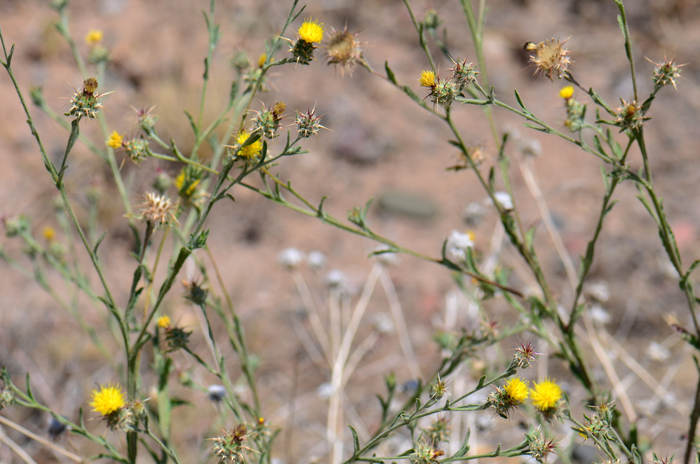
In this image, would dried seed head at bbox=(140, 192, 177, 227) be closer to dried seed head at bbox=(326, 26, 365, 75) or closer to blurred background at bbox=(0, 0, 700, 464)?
dried seed head at bbox=(326, 26, 365, 75)

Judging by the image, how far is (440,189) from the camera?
451 centimetres

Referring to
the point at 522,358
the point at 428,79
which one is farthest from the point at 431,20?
the point at 522,358

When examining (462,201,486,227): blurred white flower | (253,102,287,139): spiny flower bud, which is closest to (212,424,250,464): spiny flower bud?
(253,102,287,139): spiny flower bud

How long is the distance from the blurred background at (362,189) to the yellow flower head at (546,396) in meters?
1.22

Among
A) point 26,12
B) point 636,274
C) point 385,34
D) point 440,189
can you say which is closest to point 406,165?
point 440,189

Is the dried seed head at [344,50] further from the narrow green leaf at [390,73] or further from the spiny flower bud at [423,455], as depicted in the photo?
the spiny flower bud at [423,455]

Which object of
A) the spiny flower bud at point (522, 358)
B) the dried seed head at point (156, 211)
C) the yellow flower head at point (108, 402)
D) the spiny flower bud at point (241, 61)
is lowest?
the yellow flower head at point (108, 402)

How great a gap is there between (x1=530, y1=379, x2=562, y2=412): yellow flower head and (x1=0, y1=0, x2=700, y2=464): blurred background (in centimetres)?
122

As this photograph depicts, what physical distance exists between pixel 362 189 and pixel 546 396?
3349 mm

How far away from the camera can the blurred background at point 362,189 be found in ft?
10.2

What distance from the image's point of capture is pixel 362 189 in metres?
4.53

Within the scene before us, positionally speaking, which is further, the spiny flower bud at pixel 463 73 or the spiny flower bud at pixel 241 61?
the spiny flower bud at pixel 241 61

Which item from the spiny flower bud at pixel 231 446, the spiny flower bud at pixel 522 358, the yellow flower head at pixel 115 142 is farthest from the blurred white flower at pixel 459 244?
the yellow flower head at pixel 115 142

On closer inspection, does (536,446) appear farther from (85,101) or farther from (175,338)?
(85,101)
